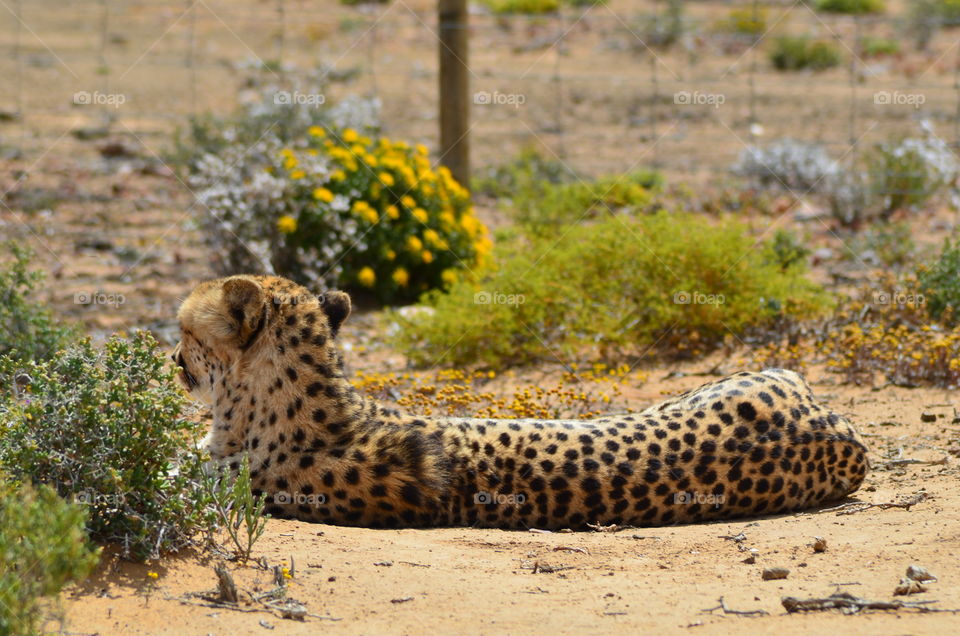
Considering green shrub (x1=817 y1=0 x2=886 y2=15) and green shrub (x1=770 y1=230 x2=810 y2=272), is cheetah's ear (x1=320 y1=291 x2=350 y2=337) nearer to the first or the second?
green shrub (x1=770 y1=230 x2=810 y2=272)

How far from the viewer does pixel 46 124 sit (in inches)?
599

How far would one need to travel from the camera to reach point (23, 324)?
23.8ft

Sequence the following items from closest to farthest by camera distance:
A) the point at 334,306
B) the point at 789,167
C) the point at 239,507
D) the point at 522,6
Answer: the point at 239,507 → the point at 334,306 → the point at 789,167 → the point at 522,6

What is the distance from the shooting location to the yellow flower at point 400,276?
9.40m

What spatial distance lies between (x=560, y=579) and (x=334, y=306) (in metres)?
1.56

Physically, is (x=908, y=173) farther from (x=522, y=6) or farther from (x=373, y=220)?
(x=522, y=6)

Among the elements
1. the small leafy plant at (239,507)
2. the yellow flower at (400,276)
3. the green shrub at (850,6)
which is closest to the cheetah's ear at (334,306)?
the small leafy plant at (239,507)

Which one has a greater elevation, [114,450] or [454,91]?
[454,91]

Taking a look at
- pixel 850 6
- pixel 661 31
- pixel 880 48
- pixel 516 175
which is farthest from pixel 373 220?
pixel 850 6

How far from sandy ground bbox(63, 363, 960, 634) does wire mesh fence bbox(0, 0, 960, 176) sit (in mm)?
8455

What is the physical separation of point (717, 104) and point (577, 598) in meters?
12.9

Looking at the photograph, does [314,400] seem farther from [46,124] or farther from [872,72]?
[872,72]

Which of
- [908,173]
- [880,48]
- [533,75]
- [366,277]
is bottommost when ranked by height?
[366,277]

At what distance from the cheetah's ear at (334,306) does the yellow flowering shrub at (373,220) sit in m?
4.01
